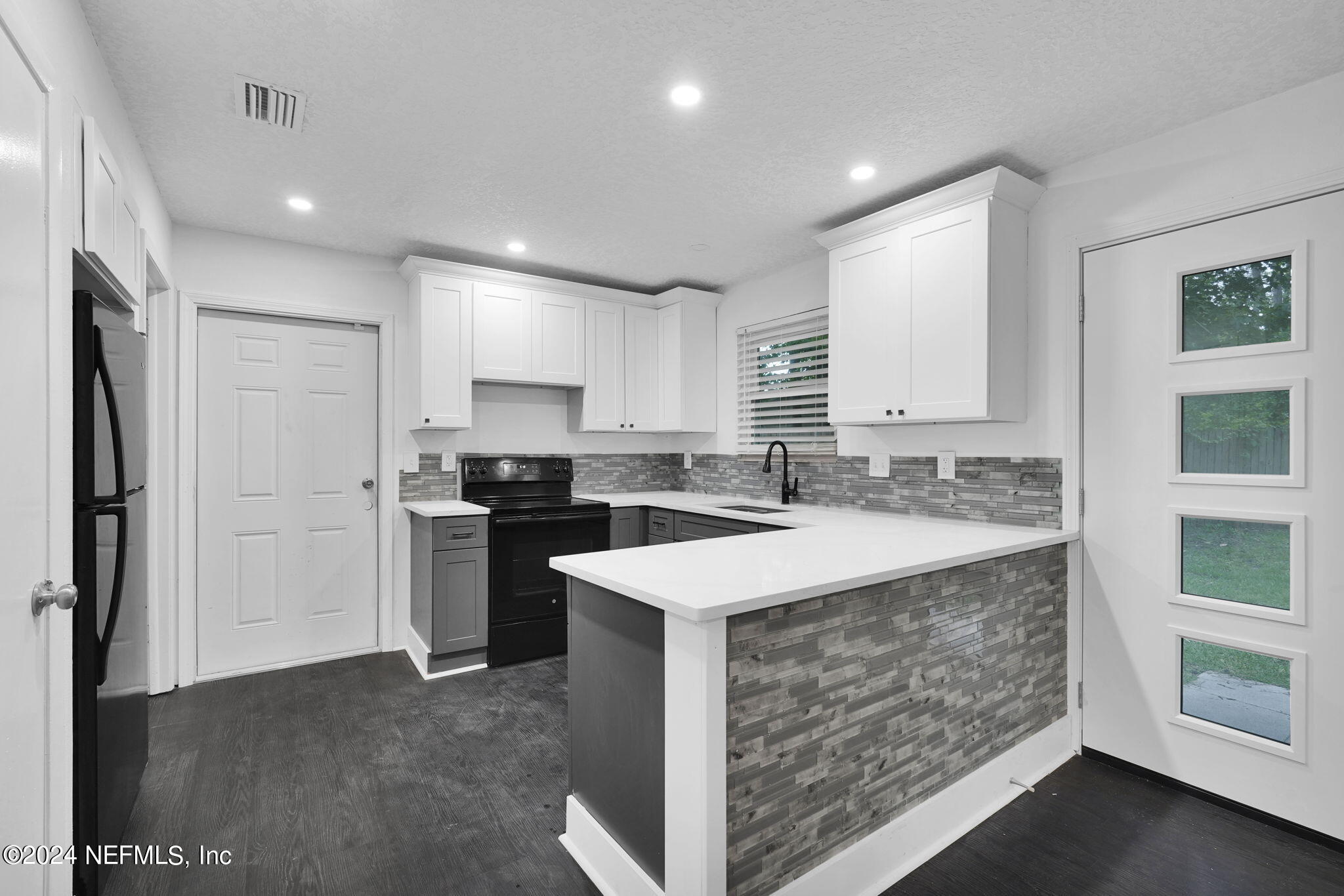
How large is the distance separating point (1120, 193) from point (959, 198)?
565 mm

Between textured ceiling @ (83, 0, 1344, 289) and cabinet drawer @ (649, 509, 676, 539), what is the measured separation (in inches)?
67.9

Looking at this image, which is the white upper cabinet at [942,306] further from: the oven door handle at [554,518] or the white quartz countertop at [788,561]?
the oven door handle at [554,518]

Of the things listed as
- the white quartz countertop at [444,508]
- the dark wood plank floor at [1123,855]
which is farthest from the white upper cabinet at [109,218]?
the dark wood plank floor at [1123,855]

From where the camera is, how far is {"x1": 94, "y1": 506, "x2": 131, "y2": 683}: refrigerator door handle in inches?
63.4

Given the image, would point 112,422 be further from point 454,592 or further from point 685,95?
point 454,592

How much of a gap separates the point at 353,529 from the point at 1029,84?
385 cm

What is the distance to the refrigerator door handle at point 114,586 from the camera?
5.28 feet

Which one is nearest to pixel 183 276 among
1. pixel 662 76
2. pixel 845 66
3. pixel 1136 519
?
pixel 662 76

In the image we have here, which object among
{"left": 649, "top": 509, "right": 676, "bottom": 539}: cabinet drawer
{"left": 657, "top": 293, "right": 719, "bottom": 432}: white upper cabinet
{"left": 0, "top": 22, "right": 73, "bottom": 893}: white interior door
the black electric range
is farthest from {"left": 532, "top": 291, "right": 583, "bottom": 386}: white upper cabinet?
{"left": 0, "top": 22, "right": 73, "bottom": 893}: white interior door

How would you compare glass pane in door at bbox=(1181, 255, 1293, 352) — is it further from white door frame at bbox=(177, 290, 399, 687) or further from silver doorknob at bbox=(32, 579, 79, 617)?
white door frame at bbox=(177, 290, 399, 687)

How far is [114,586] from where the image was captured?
170 centimetres

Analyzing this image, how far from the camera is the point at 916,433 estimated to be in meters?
3.13

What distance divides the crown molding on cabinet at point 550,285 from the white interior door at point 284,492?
56cm

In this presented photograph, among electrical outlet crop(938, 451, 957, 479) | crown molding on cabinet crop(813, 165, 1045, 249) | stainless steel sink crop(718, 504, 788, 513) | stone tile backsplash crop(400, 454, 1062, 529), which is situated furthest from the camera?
stainless steel sink crop(718, 504, 788, 513)
